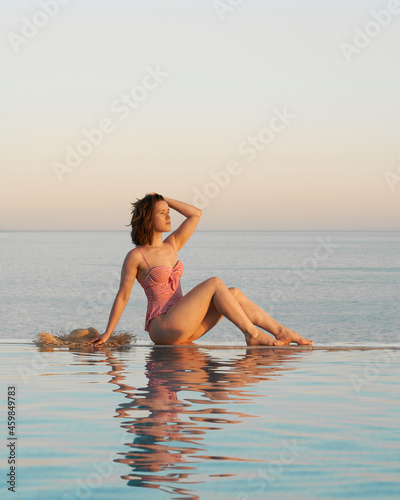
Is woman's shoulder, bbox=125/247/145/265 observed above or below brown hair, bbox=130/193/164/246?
below

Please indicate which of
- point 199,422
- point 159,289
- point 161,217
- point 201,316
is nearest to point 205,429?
point 199,422

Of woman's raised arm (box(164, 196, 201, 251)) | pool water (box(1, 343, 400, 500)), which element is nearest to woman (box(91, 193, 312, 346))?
woman's raised arm (box(164, 196, 201, 251))

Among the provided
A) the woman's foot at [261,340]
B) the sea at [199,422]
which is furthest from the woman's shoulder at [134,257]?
the woman's foot at [261,340]

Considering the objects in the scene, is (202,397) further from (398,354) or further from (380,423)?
(398,354)

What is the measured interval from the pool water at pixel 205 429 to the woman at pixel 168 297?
27.9 inches

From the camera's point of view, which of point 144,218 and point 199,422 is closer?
point 199,422

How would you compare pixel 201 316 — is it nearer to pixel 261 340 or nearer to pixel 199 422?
pixel 261 340

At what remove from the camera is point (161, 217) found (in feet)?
27.2

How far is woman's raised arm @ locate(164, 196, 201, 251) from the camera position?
8.71 metres

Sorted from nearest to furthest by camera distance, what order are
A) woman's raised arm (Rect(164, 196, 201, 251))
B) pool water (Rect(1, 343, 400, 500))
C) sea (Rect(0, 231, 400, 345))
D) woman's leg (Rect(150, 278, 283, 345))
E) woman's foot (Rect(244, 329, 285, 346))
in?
pool water (Rect(1, 343, 400, 500))
woman's leg (Rect(150, 278, 283, 345))
woman's foot (Rect(244, 329, 285, 346))
woman's raised arm (Rect(164, 196, 201, 251))
sea (Rect(0, 231, 400, 345))

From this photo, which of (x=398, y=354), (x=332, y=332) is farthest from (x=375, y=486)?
(x=332, y=332)

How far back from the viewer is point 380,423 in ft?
16.1

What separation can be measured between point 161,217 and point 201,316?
1.19m

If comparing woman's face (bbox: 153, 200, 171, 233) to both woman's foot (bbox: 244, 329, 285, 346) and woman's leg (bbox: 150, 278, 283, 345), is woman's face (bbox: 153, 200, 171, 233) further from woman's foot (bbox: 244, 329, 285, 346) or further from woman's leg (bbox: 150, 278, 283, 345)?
woman's foot (bbox: 244, 329, 285, 346)
